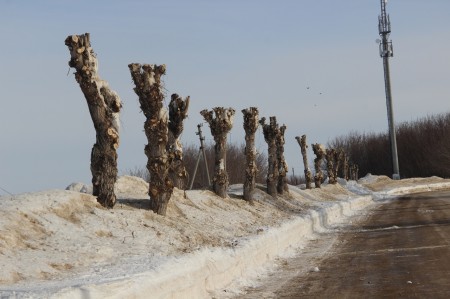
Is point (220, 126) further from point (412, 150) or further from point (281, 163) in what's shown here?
point (412, 150)

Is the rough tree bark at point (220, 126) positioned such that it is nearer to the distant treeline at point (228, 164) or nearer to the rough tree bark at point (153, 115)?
the rough tree bark at point (153, 115)

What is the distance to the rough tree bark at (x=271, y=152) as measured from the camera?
28.3 metres

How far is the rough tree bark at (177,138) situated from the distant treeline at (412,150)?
69731mm

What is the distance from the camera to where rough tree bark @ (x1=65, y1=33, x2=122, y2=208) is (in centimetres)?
1312

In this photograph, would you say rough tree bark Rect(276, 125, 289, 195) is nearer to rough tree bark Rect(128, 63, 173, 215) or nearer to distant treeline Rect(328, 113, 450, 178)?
rough tree bark Rect(128, 63, 173, 215)

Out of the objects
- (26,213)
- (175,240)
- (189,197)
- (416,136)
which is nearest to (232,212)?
(189,197)

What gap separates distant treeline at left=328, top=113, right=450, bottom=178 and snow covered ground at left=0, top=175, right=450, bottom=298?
72.1 metres

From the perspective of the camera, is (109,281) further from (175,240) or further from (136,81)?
(136,81)

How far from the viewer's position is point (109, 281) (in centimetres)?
754

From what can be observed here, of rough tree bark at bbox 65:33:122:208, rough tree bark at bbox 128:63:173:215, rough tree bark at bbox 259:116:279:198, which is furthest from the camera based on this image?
rough tree bark at bbox 259:116:279:198

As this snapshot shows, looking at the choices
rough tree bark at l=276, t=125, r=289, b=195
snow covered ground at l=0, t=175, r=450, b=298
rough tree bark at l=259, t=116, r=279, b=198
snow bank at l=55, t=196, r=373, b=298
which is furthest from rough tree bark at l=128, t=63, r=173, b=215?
rough tree bark at l=276, t=125, r=289, b=195

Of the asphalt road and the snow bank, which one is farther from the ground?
the snow bank

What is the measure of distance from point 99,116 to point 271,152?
52.1ft

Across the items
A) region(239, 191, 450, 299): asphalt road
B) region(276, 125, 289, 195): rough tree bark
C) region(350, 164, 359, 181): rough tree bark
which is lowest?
region(239, 191, 450, 299): asphalt road
